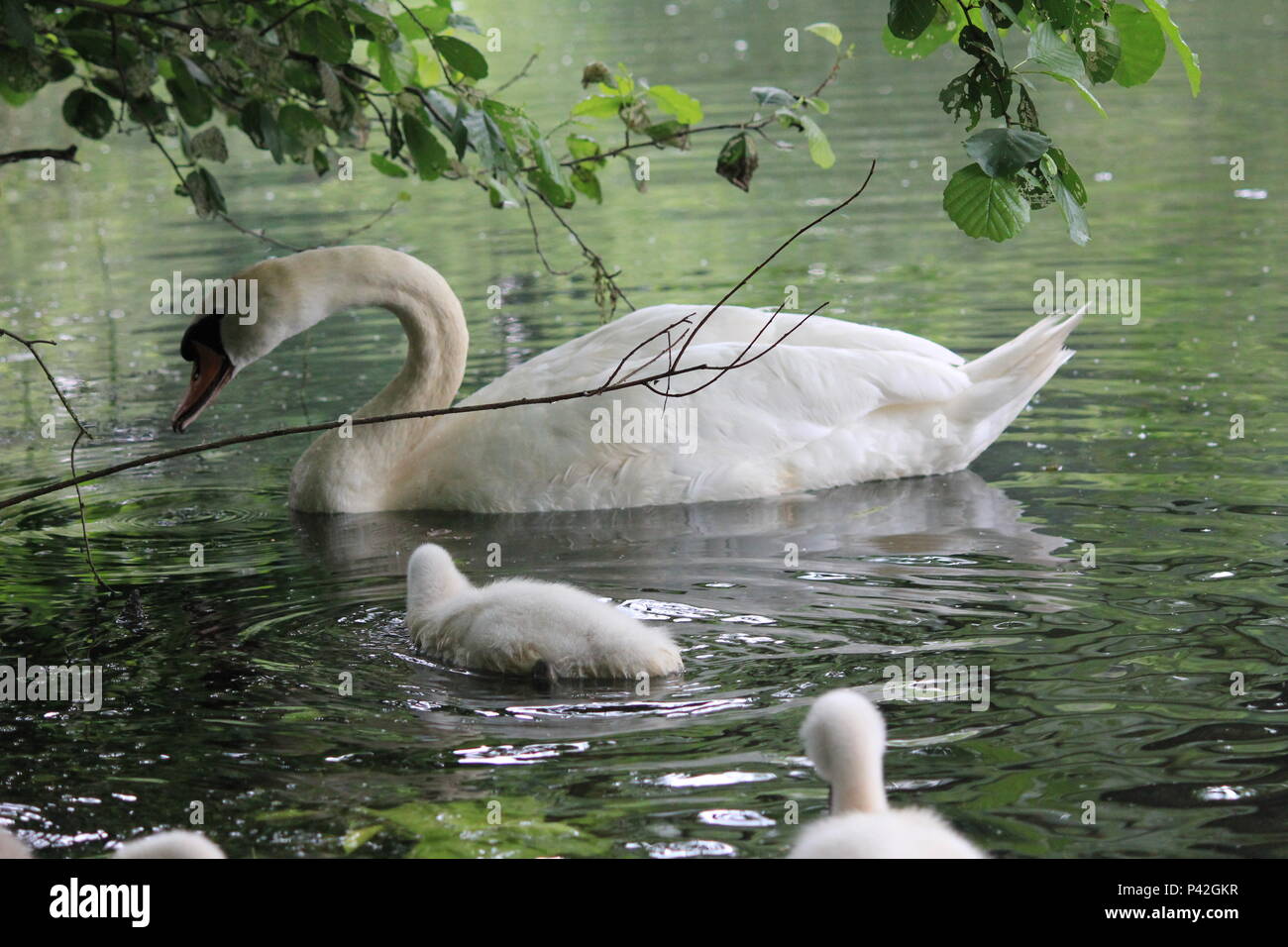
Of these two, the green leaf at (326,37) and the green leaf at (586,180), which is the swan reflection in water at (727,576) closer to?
the green leaf at (586,180)

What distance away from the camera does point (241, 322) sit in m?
7.75

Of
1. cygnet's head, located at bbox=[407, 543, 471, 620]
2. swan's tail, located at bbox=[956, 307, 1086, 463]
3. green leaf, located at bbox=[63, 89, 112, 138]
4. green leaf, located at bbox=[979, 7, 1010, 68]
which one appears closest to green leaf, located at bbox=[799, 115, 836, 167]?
swan's tail, located at bbox=[956, 307, 1086, 463]

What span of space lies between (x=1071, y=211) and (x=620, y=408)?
364 cm

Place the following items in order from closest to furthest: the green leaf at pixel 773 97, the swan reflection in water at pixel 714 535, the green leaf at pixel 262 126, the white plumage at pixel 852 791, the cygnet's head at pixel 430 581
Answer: the white plumage at pixel 852 791 → the cygnet's head at pixel 430 581 → the green leaf at pixel 773 97 → the swan reflection in water at pixel 714 535 → the green leaf at pixel 262 126

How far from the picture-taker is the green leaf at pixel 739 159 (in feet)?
22.2

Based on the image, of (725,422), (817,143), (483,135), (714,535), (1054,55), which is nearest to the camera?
(1054,55)

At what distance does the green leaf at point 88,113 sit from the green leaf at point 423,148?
1453mm

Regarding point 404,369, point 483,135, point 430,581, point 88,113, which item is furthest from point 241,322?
point 430,581

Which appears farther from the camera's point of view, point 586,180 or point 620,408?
point 586,180

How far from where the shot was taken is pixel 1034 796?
4027mm

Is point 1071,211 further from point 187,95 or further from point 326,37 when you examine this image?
point 187,95

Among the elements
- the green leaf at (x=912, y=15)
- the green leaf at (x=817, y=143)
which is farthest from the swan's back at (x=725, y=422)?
the green leaf at (x=912, y=15)

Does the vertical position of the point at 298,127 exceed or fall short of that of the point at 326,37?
it falls short
